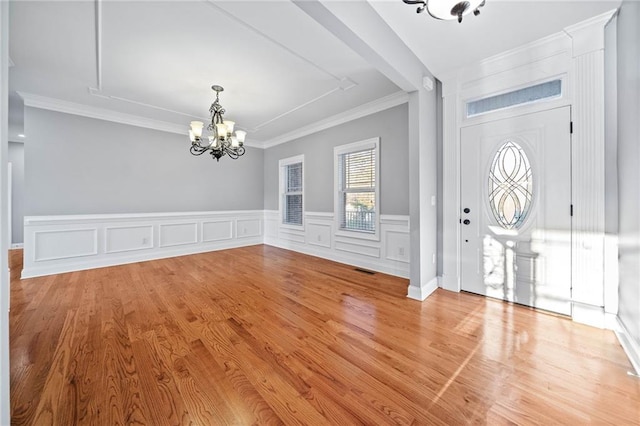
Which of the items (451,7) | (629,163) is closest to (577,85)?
(629,163)

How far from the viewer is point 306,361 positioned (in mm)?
1662

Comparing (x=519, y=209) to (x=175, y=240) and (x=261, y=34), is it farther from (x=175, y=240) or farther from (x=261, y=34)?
(x=175, y=240)

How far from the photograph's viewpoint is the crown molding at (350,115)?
3.50m

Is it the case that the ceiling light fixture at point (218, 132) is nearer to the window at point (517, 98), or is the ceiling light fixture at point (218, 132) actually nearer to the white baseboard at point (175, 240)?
the white baseboard at point (175, 240)

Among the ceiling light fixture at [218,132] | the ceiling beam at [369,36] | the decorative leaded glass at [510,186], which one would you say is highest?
the ceiling beam at [369,36]

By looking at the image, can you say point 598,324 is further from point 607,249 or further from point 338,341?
point 338,341

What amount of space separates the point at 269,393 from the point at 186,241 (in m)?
4.57

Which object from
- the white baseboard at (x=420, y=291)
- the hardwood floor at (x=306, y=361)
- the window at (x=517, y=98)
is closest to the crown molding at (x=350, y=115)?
the window at (x=517, y=98)

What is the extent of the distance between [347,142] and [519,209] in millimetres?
2711

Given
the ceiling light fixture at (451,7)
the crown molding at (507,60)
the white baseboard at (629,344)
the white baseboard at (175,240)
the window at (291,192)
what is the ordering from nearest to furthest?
the ceiling light fixture at (451,7) < the white baseboard at (629,344) < the crown molding at (507,60) < the white baseboard at (175,240) < the window at (291,192)

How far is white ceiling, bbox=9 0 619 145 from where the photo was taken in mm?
2000

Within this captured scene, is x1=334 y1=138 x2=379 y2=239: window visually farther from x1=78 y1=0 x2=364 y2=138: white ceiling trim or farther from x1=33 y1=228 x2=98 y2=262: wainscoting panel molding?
x1=33 y1=228 x2=98 y2=262: wainscoting panel molding

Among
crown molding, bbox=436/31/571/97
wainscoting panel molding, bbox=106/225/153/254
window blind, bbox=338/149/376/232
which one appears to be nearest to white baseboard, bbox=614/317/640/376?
crown molding, bbox=436/31/571/97

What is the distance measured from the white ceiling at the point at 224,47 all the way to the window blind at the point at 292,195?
2.09 meters
